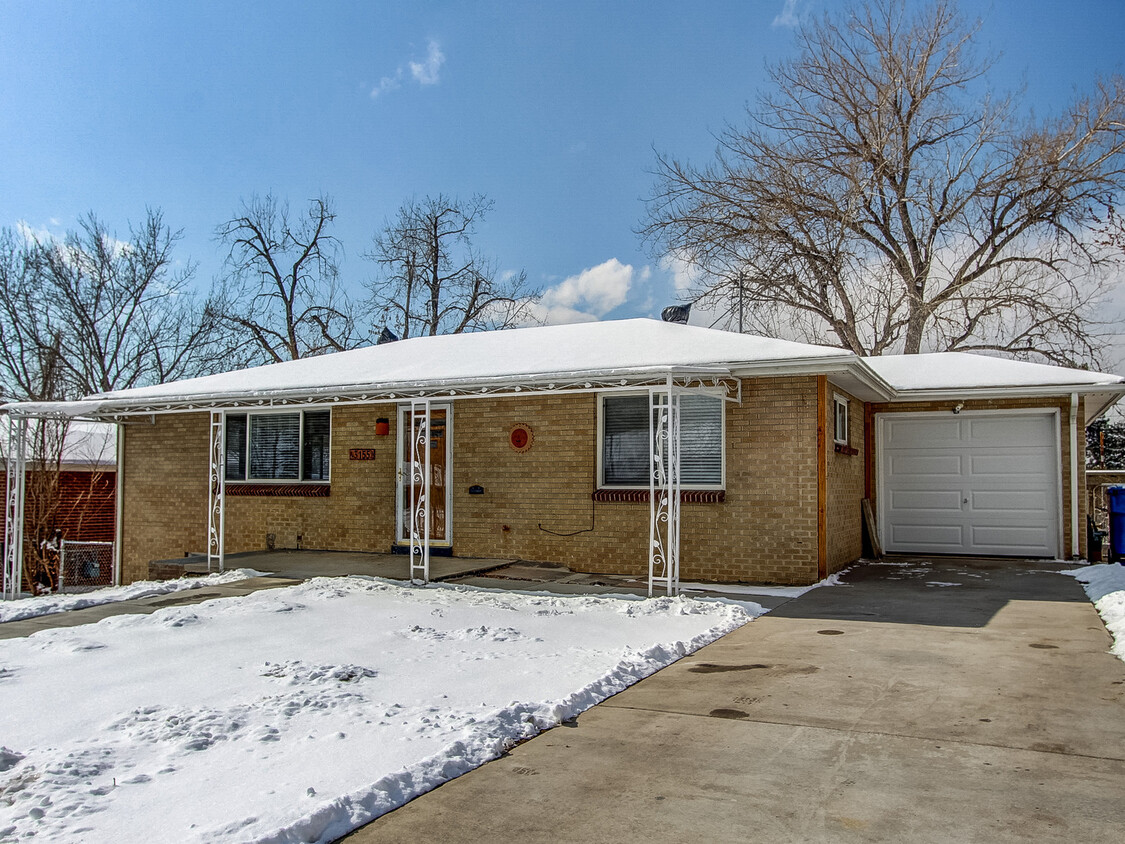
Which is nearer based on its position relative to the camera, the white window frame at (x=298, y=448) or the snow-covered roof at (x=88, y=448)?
the white window frame at (x=298, y=448)

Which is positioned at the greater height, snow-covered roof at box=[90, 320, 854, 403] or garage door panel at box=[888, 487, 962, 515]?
snow-covered roof at box=[90, 320, 854, 403]

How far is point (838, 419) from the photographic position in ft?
39.1

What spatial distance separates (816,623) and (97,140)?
17.8 meters

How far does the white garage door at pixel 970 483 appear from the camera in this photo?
13.3 metres

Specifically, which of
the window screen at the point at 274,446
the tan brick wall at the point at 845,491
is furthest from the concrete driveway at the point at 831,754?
the window screen at the point at 274,446

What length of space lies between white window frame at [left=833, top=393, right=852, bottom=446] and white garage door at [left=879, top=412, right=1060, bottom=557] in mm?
2064

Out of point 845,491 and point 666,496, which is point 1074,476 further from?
point 666,496

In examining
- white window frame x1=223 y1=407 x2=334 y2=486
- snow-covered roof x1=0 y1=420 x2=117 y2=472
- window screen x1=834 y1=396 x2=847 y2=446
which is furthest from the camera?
snow-covered roof x1=0 y1=420 x2=117 y2=472

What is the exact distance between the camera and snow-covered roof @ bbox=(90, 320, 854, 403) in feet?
32.2

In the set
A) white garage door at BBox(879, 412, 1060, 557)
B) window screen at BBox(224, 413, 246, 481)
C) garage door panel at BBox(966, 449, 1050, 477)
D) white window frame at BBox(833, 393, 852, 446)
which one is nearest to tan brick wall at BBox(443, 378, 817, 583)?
white window frame at BBox(833, 393, 852, 446)

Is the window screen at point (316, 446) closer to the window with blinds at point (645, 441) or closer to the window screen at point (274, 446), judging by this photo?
the window screen at point (274, 446)

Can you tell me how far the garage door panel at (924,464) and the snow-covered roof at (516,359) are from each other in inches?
125

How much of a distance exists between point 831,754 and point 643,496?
23.1 ft

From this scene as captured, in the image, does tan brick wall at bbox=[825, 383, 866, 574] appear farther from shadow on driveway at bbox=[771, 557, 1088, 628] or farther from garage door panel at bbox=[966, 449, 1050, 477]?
garage door panel at bbox=[966, 449, 1050, 477]
